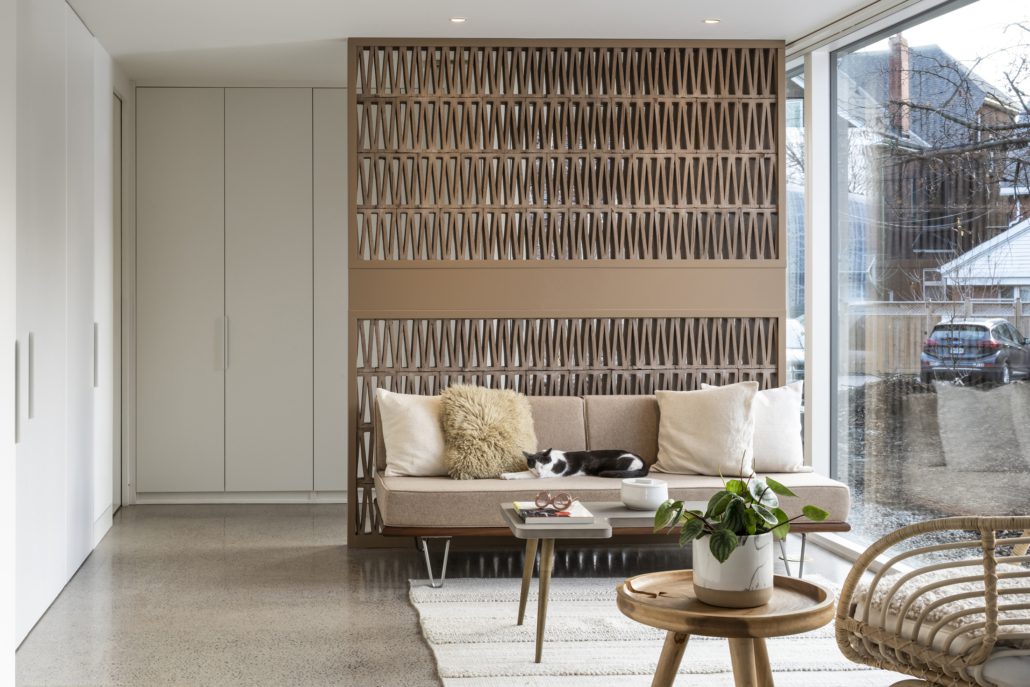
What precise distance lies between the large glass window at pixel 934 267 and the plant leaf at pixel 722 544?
2.19 meters

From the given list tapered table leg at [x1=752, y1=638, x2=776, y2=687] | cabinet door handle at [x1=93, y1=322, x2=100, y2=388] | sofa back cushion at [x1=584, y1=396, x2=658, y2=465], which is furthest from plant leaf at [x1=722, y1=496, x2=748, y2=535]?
cabinet door handle at [x1=93, y1=322, x2=100, y2=388]

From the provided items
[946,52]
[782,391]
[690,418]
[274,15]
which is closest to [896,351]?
[782,391]

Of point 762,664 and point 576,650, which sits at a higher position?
point 762,664

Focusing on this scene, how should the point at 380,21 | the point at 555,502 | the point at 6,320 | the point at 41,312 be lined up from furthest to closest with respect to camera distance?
the point at 380,21
the point at 41,312
the point at 555,502
the point at 6,320

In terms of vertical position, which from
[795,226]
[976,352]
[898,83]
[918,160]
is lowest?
[976,352]

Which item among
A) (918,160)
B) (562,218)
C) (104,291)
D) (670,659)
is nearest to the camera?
(670,659)

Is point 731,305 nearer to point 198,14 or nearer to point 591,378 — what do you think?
point 591,378

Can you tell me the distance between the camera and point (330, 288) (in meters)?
6.71

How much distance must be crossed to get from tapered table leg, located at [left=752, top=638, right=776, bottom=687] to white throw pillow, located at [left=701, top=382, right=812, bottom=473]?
2451 mm

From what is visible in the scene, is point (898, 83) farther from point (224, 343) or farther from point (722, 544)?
point (224, 343)

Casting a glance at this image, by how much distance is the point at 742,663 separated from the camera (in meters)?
2.60

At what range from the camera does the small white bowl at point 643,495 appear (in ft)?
12.9

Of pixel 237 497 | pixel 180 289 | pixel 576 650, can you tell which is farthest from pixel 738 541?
pixel 180 289

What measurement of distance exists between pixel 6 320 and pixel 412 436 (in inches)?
91.7
